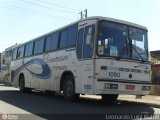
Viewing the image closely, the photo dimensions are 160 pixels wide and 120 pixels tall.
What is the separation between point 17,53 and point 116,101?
39.9ft

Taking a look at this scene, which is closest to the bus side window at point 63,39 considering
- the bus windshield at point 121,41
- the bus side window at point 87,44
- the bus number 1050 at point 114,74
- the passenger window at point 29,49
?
the bus side window at point 87,44

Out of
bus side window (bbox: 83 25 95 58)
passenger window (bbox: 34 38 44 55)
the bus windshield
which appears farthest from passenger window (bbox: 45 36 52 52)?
the bus windshield

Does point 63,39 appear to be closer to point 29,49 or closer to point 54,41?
point 54,41

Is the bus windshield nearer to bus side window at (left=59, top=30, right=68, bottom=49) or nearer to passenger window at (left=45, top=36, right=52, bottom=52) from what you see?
bus side window at (left=59, top=30, right=68, bottom=49)

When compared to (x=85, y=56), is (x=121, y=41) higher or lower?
higher

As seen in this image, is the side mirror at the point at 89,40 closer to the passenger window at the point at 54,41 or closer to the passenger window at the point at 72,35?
the passenger window at the point at 72,35

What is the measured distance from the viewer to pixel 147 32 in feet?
50.8

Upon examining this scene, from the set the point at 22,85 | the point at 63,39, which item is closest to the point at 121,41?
the point at 63,39

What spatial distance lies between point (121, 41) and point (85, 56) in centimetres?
154

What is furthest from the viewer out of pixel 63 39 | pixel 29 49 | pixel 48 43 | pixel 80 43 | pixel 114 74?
pixel 29 49

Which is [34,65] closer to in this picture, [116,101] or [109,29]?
[116,101]

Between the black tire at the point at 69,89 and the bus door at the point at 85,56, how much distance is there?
0.69 m

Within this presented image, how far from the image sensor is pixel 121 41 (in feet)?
47.3

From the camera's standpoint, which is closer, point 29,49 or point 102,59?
point 102,59
